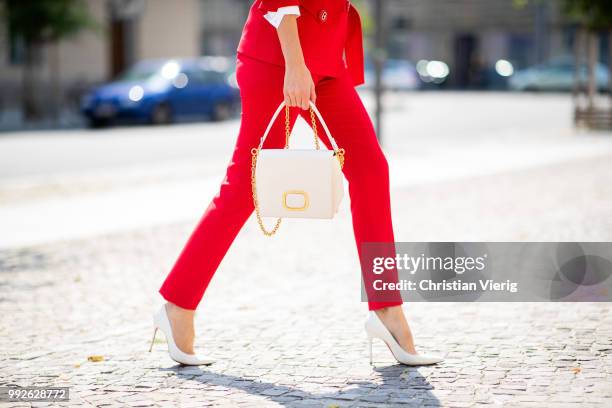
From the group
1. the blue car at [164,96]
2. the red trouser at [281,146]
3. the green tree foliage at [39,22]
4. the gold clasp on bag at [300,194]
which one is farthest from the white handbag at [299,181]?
the green tree foliage at [39,22]

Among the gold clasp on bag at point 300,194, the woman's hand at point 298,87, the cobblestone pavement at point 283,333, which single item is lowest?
the cobblestone pavement at point 283,333

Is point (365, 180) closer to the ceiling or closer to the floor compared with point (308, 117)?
closer to the floor

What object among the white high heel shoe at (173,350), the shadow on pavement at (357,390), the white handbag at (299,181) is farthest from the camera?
the white high heel shoe at (173,350)

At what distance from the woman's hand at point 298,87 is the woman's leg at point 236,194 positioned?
0.49 feet

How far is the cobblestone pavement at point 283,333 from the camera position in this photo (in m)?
3.72

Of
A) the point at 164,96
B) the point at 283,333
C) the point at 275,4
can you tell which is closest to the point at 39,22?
the point at 164,96

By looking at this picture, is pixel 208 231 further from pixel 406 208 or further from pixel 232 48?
pixel 232 48

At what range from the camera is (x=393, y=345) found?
403 centimetres

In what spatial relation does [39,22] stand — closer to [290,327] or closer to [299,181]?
[290,327]

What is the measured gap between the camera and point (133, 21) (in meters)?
34.6

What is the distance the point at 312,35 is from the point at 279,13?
0.17m

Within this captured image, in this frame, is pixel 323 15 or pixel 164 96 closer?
pixel 323 15

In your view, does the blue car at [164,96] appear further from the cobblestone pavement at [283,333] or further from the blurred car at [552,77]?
the blurred car at [552,77]

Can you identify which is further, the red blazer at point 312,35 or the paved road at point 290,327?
the red blazer at point 312,35
